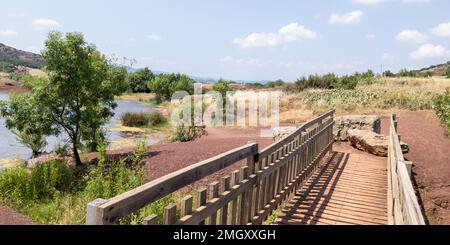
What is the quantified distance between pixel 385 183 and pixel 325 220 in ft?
10.2

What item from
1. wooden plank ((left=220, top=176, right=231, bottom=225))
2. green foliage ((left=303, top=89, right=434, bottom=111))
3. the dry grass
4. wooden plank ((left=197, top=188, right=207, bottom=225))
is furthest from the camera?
green foliage ((left=303, top=89, right=434, bottom=111))

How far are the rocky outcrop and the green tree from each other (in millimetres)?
9061

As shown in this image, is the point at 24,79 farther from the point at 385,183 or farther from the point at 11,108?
the point at 385,183

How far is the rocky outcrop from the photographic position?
1139 cm

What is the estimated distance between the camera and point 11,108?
1399cm

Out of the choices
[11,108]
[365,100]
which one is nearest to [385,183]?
[11,108]

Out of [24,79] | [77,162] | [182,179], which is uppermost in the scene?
[24,79]

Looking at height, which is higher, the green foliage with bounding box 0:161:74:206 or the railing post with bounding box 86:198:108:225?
the railing post with bounding box 86:198:108:225

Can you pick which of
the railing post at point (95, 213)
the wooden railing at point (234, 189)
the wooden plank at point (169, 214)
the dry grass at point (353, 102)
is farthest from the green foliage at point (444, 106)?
the dry grass at point (353, 102)

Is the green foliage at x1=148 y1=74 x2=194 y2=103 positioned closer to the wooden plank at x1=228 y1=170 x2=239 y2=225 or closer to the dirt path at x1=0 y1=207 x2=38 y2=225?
the dirt path at x1=0 y1=207 x2=38 y2=225

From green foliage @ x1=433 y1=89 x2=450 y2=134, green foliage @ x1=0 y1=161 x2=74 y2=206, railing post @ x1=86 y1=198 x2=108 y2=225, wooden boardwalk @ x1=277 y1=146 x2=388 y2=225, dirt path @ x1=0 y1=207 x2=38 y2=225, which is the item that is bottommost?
green foliage @ x1=0 y1=161 x2=74 y2=206

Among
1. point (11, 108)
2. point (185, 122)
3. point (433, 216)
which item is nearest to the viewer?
point (433, 216)

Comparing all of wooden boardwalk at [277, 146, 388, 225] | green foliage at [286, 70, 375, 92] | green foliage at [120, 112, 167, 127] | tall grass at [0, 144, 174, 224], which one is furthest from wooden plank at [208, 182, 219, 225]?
green foliage at [286, 70, 375, 92]

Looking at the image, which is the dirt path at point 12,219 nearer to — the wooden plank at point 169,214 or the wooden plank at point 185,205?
the wooden plank at point 185,205
